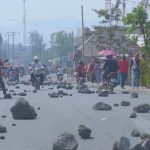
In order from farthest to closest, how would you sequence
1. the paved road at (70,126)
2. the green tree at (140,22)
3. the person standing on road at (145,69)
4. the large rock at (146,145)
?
the green tree at (140,22), the person standing on road at (145,69), the paved road at (70,126), the large rock at (146,145)

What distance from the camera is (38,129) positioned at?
55.1 ft

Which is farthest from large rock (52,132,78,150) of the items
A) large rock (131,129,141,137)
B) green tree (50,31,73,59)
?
green tree (50,31,73,59)

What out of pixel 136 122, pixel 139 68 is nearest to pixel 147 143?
pixel 136 122

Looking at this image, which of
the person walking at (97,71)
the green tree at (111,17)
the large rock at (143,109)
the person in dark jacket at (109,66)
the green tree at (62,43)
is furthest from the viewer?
the green tree at (62,43)

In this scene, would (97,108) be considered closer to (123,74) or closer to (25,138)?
(25,138)

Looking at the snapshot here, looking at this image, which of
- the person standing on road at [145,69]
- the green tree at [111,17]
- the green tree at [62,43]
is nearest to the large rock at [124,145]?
the person standing on road at [145,69]

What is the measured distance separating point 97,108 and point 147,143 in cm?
1026

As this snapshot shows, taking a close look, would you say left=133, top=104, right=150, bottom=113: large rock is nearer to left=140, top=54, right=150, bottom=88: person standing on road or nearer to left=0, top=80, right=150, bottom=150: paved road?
left=0, top=80, right=150, bottom=150: paved road

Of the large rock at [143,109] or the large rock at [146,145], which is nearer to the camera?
the large rock at [146,145]

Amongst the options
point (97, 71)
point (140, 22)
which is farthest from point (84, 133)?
point (97, 71)

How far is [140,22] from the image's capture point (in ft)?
121

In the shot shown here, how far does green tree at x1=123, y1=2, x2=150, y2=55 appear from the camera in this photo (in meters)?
36.5

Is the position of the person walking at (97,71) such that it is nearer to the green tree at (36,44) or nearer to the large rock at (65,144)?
the large rock at (65,144)

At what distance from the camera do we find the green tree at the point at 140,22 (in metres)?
36.5
